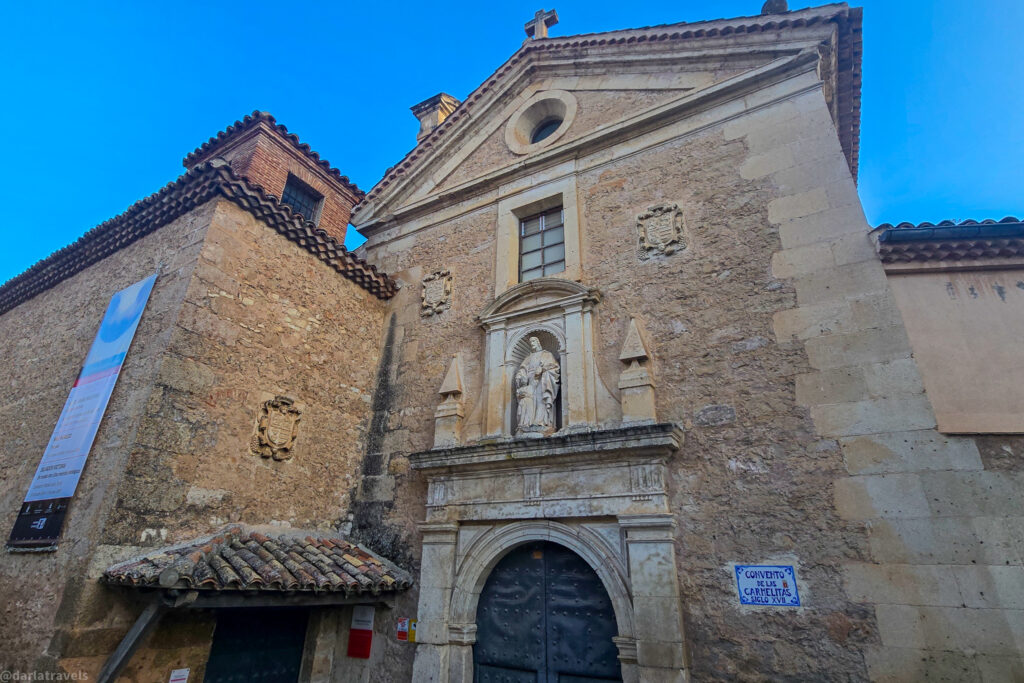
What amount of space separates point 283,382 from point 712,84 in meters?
6.30

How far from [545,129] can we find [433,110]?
3015 millimetres

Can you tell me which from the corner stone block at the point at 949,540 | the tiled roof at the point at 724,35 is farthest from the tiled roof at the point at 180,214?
the corner stone block at the point at 949,540

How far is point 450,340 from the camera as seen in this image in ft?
23.5

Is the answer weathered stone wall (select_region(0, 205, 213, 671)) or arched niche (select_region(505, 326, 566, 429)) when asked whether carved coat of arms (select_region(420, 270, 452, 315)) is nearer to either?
arched niche (select_region(505, 326, 566, 429))

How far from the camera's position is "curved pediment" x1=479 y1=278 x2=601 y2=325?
6.13 metres

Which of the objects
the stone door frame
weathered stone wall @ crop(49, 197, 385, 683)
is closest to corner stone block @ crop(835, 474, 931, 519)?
the stone door frame

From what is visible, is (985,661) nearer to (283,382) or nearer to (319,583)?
(319,583)

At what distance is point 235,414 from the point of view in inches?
224

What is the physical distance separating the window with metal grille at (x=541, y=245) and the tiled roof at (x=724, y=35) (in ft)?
8.45

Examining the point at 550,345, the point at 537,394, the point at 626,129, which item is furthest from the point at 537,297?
the point at 626,129

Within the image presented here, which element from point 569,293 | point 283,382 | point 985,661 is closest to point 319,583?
point 283,382

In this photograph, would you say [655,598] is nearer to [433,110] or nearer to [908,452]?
[908,452]

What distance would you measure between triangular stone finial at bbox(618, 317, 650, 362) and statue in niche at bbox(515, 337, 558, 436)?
2.73 feet

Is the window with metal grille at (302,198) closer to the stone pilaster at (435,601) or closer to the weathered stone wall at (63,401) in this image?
the weathered stone wall at (63,401)
